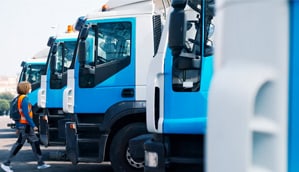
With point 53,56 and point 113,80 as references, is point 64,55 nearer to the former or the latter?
point 53,56

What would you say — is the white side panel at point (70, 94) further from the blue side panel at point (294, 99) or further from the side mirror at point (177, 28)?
the blue side panel at point (294, 99)

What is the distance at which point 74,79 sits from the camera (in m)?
7.85

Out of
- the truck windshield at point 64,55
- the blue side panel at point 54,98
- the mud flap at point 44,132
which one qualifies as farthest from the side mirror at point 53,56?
the mud flap at point 44,132

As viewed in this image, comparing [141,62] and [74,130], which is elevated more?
[141,62]

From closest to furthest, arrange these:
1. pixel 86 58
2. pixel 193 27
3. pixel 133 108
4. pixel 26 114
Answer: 1. pixel 193 27
2. pixel 133 108
3. pixel 86 58
4. pixel 26 114

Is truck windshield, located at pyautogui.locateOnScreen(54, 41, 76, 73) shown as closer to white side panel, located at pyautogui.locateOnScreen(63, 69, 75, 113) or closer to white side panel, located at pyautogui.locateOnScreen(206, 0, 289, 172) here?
white side panel, located at pyautogui.locateOnScreen(63, 69, 75, 113)

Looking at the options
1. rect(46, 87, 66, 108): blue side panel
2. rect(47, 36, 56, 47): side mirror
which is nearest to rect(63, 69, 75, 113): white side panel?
rect(46, 87, 66, 108): blue side panel

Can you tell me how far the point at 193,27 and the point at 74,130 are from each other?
312 centimetres

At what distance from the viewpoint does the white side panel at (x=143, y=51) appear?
7.18m

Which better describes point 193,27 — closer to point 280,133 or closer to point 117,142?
point 117,142

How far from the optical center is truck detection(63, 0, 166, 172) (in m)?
7.09

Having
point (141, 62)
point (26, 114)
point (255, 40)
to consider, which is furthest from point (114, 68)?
point (255, 40)

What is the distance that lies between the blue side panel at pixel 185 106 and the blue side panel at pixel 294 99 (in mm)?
3052

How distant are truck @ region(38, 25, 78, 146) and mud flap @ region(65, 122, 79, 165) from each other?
2547 mm
